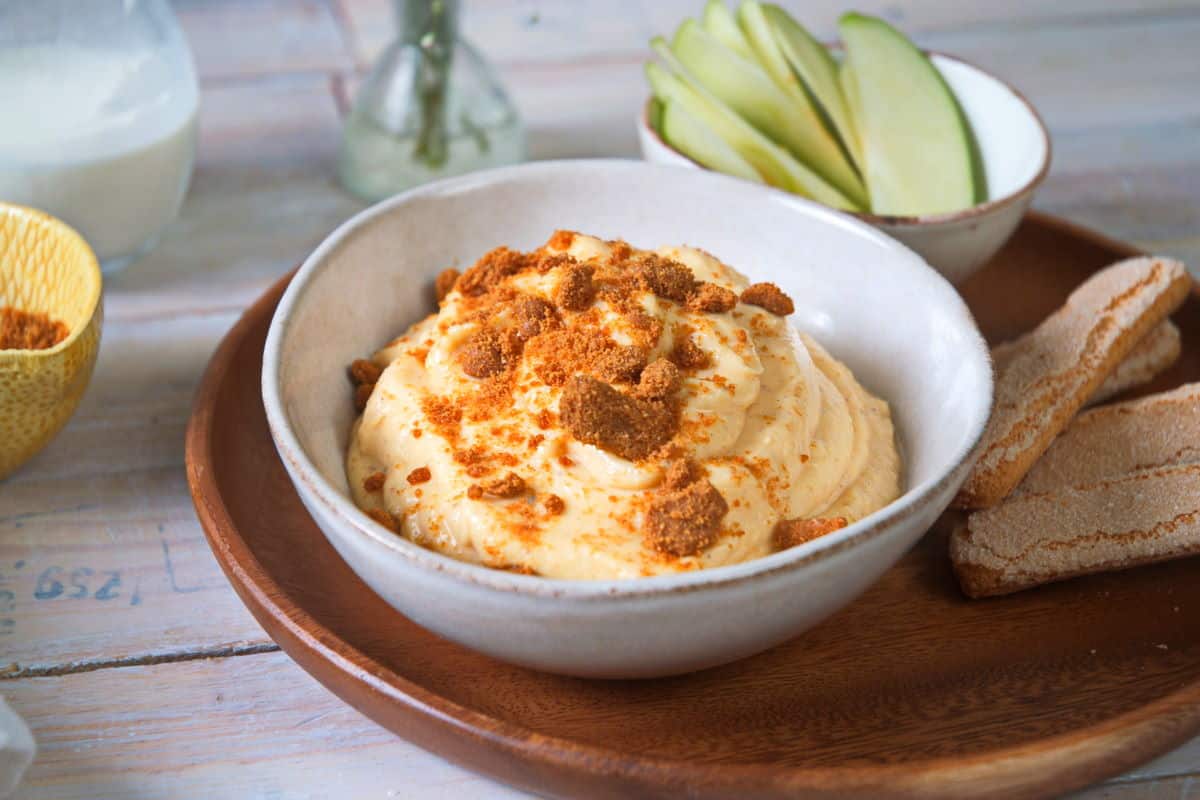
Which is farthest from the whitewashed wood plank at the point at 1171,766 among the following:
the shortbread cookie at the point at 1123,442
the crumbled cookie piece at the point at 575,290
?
the crumbled cookie piece at the point at 575,290

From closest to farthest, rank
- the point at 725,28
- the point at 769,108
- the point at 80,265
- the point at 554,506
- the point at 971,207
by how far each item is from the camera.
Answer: the point at 554,506
the point at 80,265
the point at 971,207
the point at 769,108
the point at 725,28

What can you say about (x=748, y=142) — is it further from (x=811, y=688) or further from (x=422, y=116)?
(x=811, y=688)

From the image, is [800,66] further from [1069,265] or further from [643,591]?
[643,591]

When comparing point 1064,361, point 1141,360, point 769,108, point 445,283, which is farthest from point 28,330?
point 1141,360

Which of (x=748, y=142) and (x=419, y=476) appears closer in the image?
(x=419, y=476)

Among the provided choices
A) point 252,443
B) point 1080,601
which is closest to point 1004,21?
point 1080,601

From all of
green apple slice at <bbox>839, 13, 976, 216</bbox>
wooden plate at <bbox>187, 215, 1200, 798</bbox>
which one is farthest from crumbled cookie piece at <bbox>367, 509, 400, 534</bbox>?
green apple slice at <bbox>839, 13, 976, 216</bbox>
